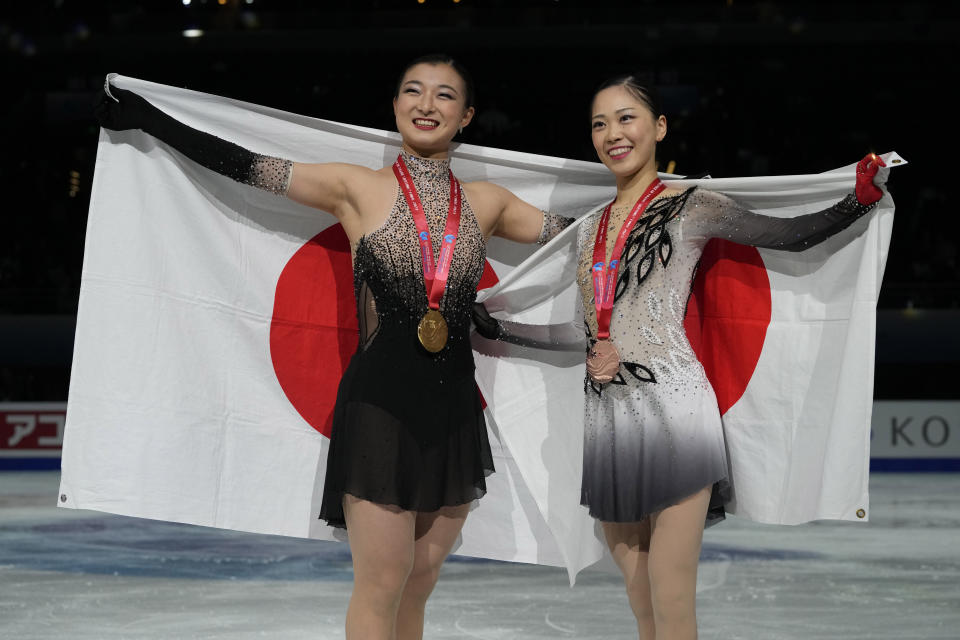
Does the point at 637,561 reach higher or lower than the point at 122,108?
lower

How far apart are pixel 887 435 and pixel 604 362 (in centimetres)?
743

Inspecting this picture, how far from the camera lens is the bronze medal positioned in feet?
9.38

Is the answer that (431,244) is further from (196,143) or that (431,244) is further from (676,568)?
(676,568)

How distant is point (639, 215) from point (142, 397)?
1.58 meters

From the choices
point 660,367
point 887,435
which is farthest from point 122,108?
point 887,435

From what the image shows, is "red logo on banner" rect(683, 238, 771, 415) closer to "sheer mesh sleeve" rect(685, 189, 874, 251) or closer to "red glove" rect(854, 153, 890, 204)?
"sheer mesh sleeve" rect(685, 189, 874, 251)

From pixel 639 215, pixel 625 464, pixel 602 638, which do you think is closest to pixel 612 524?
pixel 625 464

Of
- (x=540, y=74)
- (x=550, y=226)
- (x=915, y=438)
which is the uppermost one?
(x=540, y=74)

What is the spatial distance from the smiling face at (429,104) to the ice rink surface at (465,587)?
1.87 meters

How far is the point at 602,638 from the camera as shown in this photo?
3844 mm

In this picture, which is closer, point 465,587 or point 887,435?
point 465,587

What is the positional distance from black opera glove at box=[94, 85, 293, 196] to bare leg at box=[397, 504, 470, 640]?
3.26 ft

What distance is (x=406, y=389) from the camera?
280 centimetres

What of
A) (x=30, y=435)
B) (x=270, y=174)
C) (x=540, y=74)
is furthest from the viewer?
(x=540, y=74)
